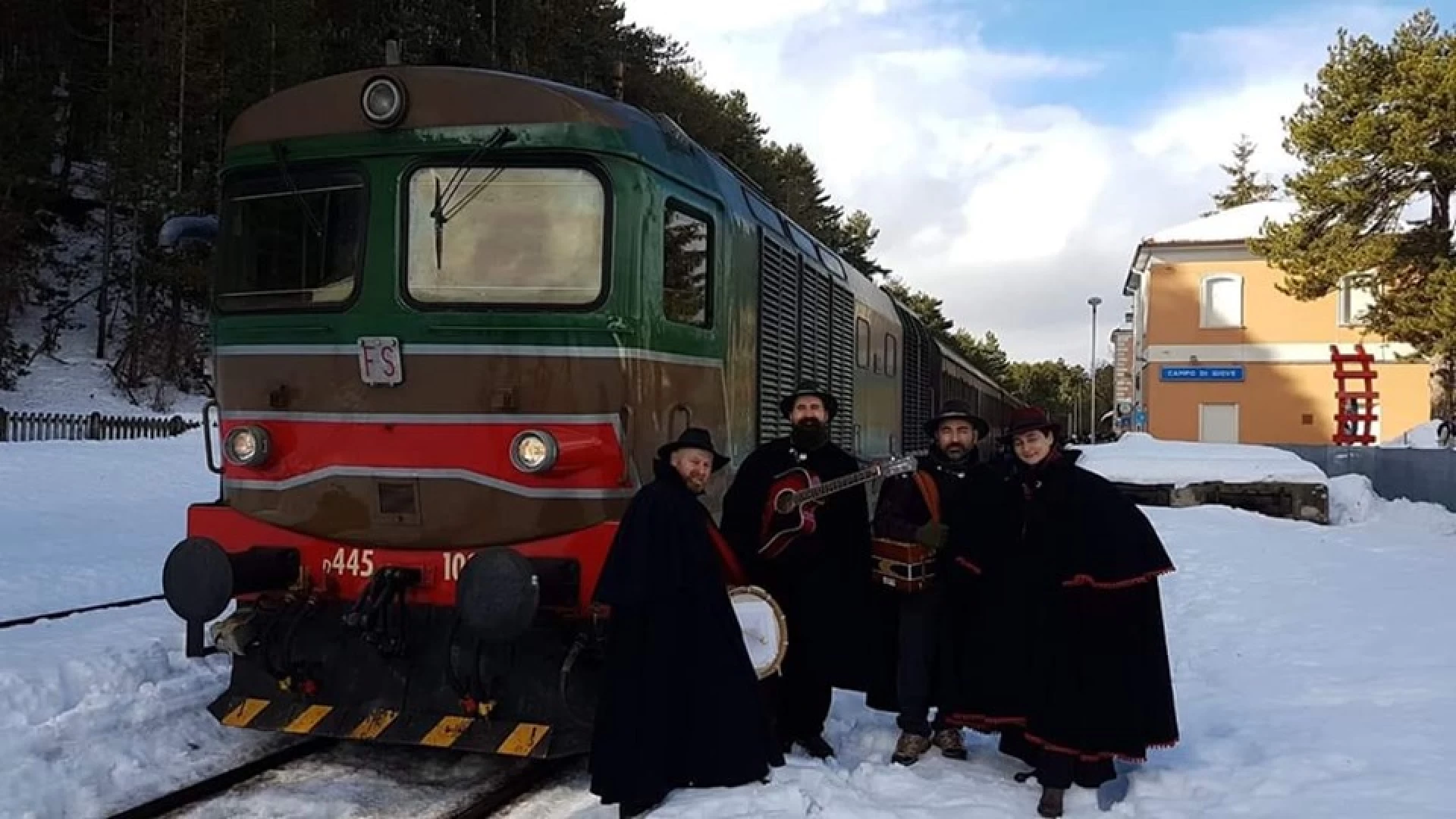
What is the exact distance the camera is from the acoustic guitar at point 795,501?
→ 5.46 meters

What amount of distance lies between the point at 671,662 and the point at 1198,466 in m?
16.0

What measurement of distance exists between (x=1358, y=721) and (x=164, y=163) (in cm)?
3223

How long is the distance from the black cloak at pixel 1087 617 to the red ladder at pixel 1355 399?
27783 mm

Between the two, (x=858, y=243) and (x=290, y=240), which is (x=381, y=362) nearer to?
(x=290, y=240)

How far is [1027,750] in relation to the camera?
539 cm

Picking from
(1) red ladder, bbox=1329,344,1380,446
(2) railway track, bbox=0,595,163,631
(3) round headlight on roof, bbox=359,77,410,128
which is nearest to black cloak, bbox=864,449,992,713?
(3) round headlight on roof, bbox=359,77,410,128

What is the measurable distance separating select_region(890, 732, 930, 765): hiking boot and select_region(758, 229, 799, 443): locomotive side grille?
233cm

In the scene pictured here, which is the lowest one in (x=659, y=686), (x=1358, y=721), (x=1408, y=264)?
(x=1358, y=721)

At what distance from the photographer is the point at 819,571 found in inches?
226

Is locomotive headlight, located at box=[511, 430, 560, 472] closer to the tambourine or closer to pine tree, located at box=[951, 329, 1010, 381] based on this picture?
the tambourine

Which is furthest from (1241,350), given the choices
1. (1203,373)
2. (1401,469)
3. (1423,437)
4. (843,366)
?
(843,366)

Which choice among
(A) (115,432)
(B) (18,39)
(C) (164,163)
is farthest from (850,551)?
(B) (18,39)

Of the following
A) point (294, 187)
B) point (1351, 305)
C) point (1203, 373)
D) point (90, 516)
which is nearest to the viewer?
point (294, 187)

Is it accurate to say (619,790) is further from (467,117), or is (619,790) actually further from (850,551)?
(467,117)
